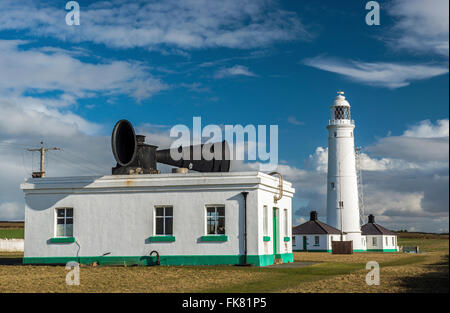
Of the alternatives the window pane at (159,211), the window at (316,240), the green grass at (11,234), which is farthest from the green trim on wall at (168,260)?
the green grass at (11,234)

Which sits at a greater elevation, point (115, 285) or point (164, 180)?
point (164, 180)

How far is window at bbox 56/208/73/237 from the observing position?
2475 cm

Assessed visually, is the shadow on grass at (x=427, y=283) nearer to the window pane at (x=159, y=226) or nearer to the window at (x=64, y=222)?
the window pane at (x=159, y=226)

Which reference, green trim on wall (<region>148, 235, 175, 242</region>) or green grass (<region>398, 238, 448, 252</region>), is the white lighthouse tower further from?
green trim on wall (<region>148, 235, 175, 242</region>)

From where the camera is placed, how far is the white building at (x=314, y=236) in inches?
2028

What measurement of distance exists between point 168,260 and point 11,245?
33.8 metres

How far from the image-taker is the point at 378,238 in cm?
5744

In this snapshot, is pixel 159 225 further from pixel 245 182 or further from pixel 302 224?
pixel 302 224

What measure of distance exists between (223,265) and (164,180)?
4070 millimetres

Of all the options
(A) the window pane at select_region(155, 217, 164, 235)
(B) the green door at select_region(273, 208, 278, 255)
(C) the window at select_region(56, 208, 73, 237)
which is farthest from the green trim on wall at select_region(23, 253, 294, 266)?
(C) the window at select_region(56, 208, 73, 237)

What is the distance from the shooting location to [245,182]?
74.2 feet
